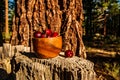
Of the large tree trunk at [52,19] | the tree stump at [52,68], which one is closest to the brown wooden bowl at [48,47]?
the tree stump at [52,68]

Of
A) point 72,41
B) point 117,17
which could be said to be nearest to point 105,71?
point 72,41

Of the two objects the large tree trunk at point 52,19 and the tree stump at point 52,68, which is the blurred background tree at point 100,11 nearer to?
the large tree trunk at point 52,19

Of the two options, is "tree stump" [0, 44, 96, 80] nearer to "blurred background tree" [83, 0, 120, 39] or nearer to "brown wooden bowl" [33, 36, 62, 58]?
"brown wooden bowl" [33, 36, 62, 58]

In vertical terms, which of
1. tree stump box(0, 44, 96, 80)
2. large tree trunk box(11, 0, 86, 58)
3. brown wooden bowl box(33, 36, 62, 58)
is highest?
large tree trunk box(11, 0, 86, 58)

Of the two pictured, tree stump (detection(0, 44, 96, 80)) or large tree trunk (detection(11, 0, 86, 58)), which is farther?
large tree trunk (detection(11, 0, 86, 58))

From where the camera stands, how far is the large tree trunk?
21.1 feet

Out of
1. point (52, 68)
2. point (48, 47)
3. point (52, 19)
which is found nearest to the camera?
point (52, 68)

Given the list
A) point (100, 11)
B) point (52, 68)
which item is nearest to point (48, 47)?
point (52, 68)

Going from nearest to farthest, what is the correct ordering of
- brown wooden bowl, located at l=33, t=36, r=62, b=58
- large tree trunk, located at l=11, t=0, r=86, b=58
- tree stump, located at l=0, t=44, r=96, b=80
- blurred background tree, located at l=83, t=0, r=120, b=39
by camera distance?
1. tree stump, located at l=0, t=44, r=96, b=80
2. brown wooden bowl, located at l=33, t=36, r=62, b=58
3. large tree trunk, located at l=11, t=0, r=86, b=58
4. blurred background tree, located at l=83, t=0, r=120, b=39

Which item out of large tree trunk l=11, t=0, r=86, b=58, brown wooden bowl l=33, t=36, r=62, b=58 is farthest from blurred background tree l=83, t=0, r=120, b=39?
brown wooden bowl l=33, t=36, r=62, b=58

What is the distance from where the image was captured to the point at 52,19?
21.1 feet

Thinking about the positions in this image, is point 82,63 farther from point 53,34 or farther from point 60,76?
point 53,34

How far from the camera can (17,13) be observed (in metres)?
6.63

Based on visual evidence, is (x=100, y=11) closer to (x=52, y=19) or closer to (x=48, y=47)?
(x=52, y=19)
